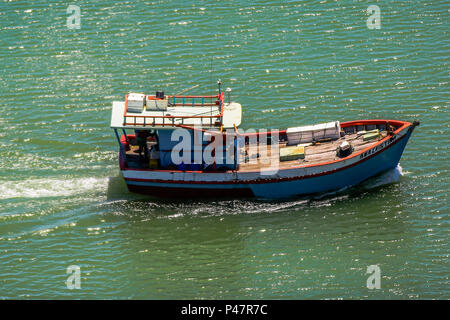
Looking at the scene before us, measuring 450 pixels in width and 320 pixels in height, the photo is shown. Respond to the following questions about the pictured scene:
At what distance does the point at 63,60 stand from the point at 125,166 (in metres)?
16.6

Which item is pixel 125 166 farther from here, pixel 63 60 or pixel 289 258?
pixel 63 60

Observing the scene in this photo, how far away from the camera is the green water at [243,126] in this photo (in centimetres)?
3772

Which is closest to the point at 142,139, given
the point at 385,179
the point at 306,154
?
the point at 306,154

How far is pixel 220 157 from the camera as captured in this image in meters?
42.7

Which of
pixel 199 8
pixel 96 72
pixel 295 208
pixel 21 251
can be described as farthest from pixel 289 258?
pixel 199 8

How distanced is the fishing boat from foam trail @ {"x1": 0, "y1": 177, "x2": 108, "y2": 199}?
2.41 m

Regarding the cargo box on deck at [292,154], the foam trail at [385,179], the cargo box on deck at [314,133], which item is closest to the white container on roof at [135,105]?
the cargo box on deck at [292,154]

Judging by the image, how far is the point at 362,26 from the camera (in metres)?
58.5

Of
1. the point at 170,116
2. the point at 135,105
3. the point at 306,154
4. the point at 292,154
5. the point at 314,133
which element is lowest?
the point at 306,154

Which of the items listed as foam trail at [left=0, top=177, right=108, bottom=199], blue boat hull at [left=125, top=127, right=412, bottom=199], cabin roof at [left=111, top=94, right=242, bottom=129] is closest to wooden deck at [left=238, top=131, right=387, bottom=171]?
blue boat hull at [left=125, top=127, right=412, bottom=199]

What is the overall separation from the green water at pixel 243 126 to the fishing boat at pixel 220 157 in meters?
0.89

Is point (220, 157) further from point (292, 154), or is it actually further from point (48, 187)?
point (48, 187)

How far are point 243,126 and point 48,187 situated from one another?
40.9 feet

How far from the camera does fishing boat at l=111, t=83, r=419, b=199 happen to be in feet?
139
